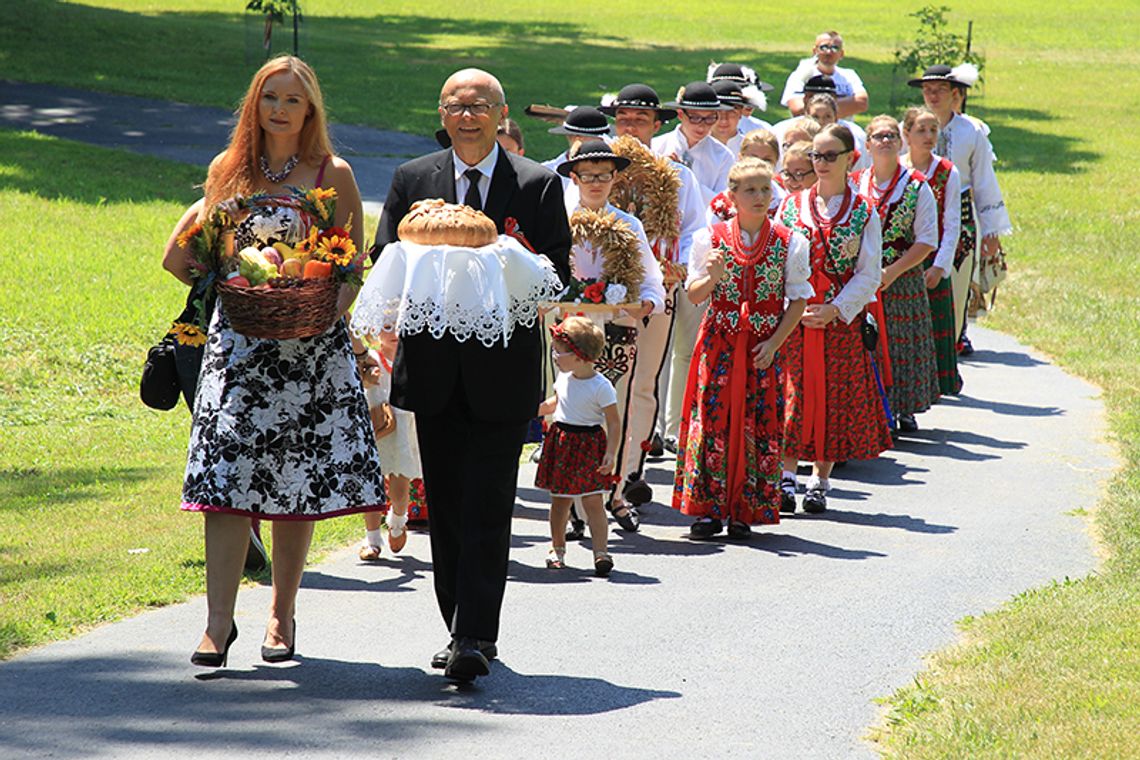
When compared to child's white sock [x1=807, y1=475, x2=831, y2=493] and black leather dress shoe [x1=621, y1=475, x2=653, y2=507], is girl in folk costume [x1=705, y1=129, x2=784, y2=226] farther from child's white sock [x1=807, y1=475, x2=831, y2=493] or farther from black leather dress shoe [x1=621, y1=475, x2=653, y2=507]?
black leather dress shoe [x1=621, y1=475, x2=653, y2=507]

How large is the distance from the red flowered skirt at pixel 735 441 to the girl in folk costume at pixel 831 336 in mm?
771

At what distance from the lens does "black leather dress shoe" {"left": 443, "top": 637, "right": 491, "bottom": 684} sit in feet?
20.8

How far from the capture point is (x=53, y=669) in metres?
6.57

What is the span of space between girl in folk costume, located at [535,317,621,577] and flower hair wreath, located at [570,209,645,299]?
0.62 metres

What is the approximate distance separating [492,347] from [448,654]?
3.77ft

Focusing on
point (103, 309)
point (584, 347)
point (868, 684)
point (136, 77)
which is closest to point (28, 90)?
point (136, 77)

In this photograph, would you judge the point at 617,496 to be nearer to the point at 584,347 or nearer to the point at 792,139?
the point at 584,347

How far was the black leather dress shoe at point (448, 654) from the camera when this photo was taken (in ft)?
21.3

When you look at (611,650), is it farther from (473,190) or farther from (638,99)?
(638,99)

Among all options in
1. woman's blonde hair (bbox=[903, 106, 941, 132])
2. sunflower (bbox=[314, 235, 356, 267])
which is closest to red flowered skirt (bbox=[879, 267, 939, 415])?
woman's blonde hair (bbox=[903, 106, 941, 132])

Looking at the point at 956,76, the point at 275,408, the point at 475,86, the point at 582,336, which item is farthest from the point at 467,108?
the point at 956,76

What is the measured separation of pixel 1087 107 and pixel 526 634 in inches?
1291

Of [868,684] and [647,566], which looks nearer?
[868,684]

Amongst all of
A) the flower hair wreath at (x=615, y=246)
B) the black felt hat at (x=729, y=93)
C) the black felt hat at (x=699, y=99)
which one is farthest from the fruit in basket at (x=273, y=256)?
the black felt hat at (x=729, y=93)
